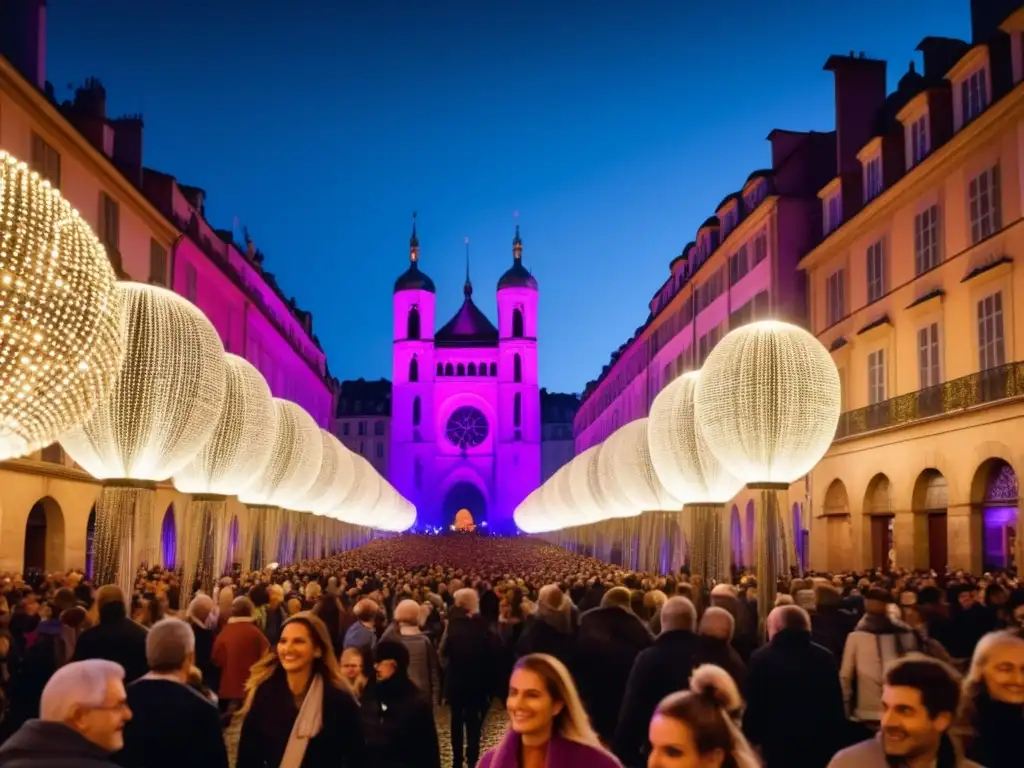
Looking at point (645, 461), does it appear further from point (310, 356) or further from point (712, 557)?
point (310, 356)

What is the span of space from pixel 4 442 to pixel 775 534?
9.81m

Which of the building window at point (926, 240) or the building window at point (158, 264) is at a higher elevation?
the building window at point (158, 264)

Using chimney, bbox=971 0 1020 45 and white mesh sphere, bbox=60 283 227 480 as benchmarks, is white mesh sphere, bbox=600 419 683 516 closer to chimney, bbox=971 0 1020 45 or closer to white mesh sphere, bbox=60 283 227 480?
white mesh sphere, bbox=60 283 227 480

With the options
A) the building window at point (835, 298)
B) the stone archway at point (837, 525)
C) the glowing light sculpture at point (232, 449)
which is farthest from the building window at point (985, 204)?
the glowing light sculpture at point (232, 449)

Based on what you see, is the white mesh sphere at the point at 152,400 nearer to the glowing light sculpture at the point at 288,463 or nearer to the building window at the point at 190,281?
the glowing light sculpture at the point at 288,463

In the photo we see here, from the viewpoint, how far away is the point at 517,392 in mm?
110938

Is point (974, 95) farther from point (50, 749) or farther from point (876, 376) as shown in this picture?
point (50, 749)

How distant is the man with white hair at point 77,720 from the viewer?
3875 mm

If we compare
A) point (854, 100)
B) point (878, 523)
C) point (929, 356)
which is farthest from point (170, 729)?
point (854, 100)

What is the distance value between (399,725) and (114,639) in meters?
2.79

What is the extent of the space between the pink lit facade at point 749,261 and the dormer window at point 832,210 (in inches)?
37.2

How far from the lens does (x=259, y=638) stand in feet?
36.0

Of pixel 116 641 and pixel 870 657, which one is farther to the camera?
pixel 116 641

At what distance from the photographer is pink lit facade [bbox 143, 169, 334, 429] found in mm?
43594
